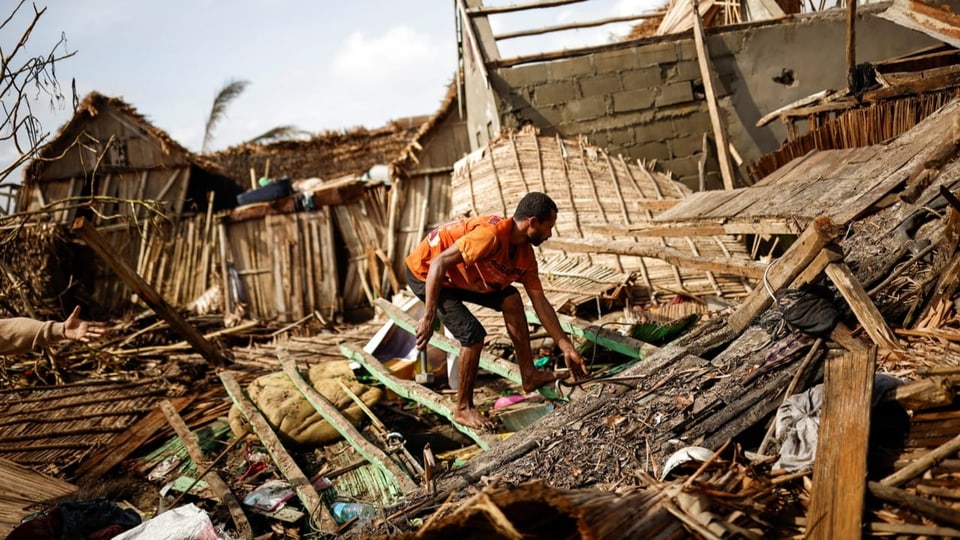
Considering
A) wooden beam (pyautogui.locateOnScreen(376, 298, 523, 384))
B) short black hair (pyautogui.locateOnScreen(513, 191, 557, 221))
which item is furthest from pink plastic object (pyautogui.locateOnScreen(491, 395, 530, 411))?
short black hair (pyautogui.locateOnScreen(513, 191, 557, 221))

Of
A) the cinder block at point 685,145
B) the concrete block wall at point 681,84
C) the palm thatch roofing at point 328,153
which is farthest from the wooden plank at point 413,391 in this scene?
the palm thatch roofing at point 328,153

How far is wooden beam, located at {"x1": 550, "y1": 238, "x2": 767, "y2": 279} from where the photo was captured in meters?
4.59

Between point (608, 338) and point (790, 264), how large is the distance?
1.76 metres

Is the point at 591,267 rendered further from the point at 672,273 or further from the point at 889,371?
the point at 889,371

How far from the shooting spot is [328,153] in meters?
15.7

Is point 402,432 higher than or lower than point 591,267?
lower

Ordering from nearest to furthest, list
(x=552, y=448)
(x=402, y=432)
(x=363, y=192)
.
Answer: (x=552, y=448), (x=402, y=432), (x=363, y=192)

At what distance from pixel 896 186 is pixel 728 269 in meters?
1.14

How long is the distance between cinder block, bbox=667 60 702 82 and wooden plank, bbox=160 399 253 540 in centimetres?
719

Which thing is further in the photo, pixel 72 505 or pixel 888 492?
pixel 72 505

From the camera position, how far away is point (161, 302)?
720 centimetres

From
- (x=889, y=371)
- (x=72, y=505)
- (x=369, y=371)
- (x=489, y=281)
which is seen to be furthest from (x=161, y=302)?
(x=889, y=371)

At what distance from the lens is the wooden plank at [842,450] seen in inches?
96.9

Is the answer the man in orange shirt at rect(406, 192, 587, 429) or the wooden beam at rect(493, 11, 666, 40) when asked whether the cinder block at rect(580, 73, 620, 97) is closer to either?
the wooden beam at rect(493, 11, 666, 40)
